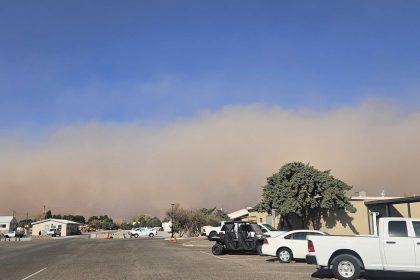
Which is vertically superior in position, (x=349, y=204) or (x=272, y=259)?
(x=349, y=204)

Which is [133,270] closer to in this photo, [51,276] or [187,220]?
[51,276]

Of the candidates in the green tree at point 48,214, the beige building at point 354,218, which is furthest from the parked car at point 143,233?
the green tree at point 48,214

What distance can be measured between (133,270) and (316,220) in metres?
26.0

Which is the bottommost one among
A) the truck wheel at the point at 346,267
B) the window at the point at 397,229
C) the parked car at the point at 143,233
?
the truck wheel at the point at 346,267

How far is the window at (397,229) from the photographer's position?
14.3 m

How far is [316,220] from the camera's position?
4112cm

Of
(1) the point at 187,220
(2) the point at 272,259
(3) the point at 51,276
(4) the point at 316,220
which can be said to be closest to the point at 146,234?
(1) the point at 187,220

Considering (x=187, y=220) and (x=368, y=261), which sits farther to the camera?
(x=187, y=220)

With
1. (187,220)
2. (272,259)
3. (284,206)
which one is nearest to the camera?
(272,259)

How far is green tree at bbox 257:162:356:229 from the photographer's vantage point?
126 ft

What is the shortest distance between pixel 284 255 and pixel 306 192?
18.0 metres

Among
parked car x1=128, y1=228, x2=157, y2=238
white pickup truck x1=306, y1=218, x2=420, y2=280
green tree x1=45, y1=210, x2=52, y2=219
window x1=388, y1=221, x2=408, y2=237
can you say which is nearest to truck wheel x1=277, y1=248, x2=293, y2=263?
white pickup truck x1=306, y1=218, x2=420, y2=280

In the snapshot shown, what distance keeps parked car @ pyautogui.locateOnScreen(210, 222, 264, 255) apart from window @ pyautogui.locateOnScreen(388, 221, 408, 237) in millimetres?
11642

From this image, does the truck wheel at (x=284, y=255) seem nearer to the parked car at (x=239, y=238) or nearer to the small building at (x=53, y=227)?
the parked car at (x=239, y=238)
